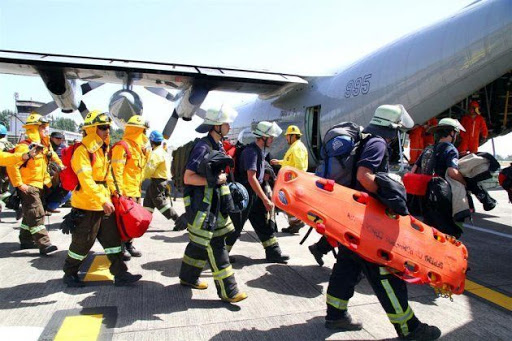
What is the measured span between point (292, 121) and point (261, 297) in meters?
8.78

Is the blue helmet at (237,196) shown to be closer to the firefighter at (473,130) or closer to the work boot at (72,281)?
the work boot at (72,281)

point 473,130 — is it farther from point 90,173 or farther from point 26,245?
point 26,245

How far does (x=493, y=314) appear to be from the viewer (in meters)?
3.52

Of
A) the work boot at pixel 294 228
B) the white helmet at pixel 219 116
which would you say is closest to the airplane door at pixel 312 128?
the work boot at pixel 294 228

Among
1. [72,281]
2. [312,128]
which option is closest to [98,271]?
[72,281]

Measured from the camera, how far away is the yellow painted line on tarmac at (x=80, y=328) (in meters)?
3.02

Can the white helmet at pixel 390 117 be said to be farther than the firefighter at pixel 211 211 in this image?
No

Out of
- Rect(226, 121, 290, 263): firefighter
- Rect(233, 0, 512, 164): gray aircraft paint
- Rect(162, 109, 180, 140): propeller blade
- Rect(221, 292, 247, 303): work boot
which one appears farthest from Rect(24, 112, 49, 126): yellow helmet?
Rect(162, 109, 180, 140): propeller blade

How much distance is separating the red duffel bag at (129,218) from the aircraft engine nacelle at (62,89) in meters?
9.09

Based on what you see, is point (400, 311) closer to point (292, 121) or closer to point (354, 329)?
point (354, 329)

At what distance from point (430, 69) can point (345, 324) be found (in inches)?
245

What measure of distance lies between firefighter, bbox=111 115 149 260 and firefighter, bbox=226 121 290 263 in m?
1.46

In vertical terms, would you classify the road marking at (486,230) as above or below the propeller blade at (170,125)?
below

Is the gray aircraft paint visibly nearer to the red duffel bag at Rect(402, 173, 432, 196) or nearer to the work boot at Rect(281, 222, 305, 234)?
the work boot at Rect(281, 222, 305, 234)
